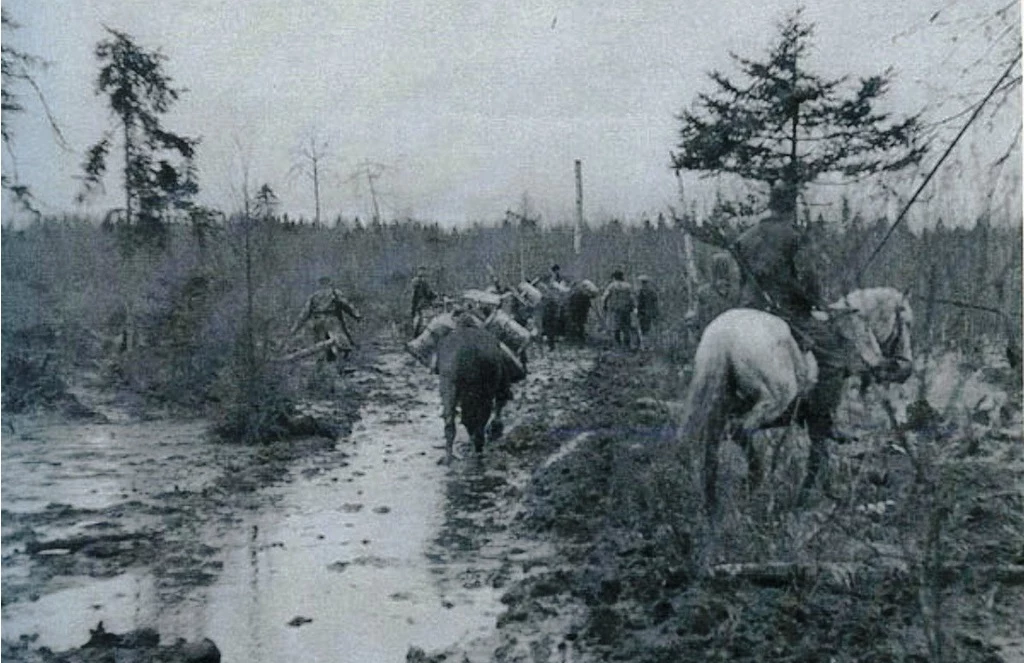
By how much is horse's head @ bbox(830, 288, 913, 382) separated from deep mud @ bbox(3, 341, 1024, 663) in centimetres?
25

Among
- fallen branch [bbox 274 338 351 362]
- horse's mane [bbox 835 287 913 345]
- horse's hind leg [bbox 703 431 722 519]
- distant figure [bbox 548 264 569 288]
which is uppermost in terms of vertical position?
distant figure [bbox 548 264 569 288]

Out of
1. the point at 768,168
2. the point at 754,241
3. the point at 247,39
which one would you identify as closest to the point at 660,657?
the point at 754,241

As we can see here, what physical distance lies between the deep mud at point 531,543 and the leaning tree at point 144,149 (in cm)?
99

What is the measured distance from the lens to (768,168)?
4199mm

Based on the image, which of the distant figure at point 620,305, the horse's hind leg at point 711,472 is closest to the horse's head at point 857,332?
the horse's hind leg at point 711,472

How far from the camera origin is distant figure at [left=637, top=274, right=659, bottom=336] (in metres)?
4.25

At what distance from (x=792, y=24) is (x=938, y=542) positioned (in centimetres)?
224

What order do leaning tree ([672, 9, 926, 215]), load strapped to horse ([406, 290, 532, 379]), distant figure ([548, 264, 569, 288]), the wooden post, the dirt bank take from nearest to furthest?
the dirt bank < leaning tree ([672, 9, 926, 215]) < the wooden post < distant figure ([548, 264, 569, 288]) < load strapped to horse ([406, 290, 532, 379])

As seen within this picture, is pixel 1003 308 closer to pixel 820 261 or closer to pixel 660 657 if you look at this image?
pixel 820 261

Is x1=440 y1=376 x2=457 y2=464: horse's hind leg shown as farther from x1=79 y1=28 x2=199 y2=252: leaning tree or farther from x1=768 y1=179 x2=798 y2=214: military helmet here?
x1=768 y1=179 x2=798 y2=214: military helmet

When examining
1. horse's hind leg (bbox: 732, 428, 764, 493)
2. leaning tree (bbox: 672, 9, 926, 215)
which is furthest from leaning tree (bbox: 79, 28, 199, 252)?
horse's hind leg (bbox: 732, 428, 764, 493)

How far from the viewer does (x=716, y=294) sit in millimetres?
4379

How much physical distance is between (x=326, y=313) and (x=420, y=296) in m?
0.44

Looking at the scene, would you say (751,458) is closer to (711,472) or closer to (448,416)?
(711,472)
